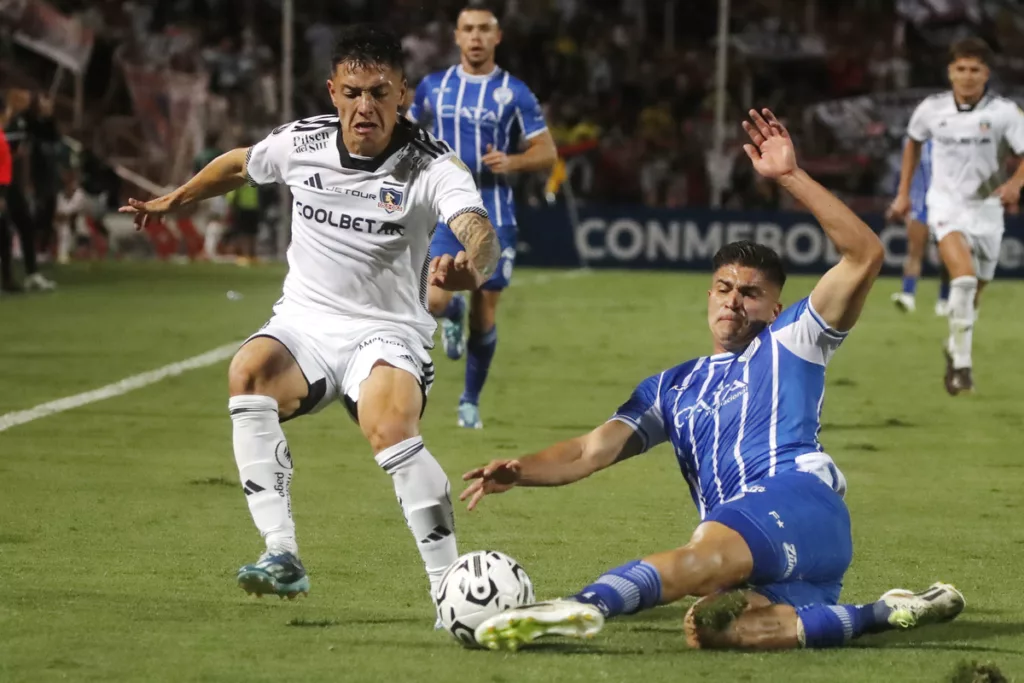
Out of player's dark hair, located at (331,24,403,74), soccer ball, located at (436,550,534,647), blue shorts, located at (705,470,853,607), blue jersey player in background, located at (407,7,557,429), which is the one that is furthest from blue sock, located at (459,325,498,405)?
soccer ball, located at (436,550,534,647)

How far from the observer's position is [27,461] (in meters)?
8.65

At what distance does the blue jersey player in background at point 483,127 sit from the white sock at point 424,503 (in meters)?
4.84

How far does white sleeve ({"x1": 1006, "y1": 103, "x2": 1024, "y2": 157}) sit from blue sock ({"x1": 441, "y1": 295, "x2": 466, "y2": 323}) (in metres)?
4.08

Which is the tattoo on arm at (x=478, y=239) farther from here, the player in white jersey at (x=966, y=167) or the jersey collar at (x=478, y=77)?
the player in white jersey at (x=966, y=167)

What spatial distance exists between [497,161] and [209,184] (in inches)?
150

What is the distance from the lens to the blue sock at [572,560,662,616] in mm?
4840

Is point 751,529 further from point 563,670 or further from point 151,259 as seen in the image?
point 151,259

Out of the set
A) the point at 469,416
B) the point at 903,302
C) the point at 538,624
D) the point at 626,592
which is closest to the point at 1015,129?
the point at 469,416

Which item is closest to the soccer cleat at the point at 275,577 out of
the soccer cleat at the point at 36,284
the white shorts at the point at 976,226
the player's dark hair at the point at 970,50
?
the player's dark hair at the point at 970,50

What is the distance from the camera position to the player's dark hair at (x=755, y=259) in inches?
216

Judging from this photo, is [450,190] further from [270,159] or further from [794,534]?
[794,534]

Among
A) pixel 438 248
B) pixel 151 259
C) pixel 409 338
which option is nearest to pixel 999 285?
pixel 151 259

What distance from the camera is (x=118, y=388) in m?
11.7

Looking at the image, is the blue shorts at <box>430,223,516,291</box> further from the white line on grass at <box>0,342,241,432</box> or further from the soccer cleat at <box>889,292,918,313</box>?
the soccer cleat at <box>889,292,918,313</box>
